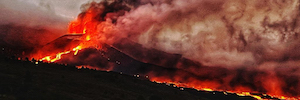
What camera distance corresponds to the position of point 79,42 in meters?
136

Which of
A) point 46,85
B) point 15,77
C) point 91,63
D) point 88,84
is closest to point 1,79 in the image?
point 15,77

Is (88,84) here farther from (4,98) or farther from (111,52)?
(111,52)

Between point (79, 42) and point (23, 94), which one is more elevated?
point (79, 42)

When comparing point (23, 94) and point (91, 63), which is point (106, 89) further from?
point (91, 63)

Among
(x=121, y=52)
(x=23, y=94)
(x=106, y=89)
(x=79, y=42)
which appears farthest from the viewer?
(x=121, y=52)

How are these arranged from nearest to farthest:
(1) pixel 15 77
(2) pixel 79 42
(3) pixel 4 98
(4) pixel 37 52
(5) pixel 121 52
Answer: (3) pixel 4 98
(1) pixel 15 77
(4) pixel 37 52
(2) pixel 79 42
(5) pixel 121 52

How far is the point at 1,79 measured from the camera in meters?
49.2

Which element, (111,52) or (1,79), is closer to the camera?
(1,79)

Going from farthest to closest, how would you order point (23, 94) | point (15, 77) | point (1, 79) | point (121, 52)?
1. point (121, 52)
2. point (15, 77)
3. point (1, 79)
4. point (23, 94)

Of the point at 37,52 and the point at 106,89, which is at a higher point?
the point at 37,52

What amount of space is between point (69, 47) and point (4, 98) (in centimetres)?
10491

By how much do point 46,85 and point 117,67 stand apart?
110239 millimetres

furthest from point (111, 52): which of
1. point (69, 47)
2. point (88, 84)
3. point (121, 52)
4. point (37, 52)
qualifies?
point (88, 84)

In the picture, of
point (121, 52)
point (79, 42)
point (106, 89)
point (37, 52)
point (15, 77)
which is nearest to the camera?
point (15, 77)
